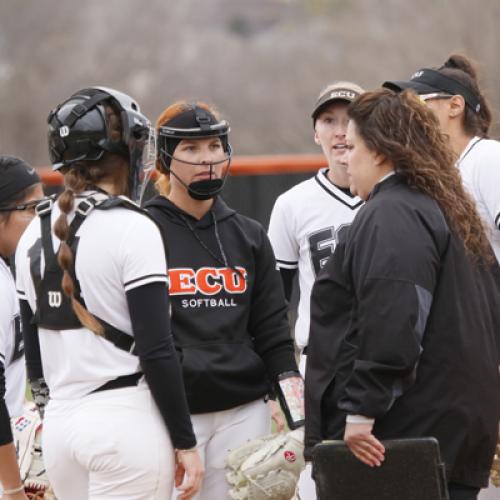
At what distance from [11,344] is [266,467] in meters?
1.14

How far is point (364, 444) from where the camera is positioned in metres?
3.88

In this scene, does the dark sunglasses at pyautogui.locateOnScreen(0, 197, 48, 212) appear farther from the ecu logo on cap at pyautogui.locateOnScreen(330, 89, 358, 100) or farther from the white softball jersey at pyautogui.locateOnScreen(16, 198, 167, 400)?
the ecu logo on cap at pyautogui.locateOnScreen(330, 89, 358, 100)

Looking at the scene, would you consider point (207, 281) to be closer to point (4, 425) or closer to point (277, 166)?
point (4, 425)

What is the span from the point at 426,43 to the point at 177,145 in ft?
78.3

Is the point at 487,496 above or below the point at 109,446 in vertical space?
below

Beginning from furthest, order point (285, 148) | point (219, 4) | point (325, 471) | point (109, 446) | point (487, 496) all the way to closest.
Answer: point (219, 4) → point (285, 148) → point (487, 496) → point (325, 471) → point (109, 446)

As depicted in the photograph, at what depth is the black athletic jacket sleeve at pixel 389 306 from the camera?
3.78m

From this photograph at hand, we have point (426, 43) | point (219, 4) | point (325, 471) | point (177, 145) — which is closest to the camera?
point (325, 471)

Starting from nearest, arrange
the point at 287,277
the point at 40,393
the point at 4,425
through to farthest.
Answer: the point at 4,425, the point at 40,393, the point at 287,277

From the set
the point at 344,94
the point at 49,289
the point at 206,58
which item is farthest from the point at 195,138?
the point at 206,58

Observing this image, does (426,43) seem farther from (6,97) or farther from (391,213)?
(391,213)

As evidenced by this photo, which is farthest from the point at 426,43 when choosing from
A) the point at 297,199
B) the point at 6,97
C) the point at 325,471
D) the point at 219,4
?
the point at 219,4

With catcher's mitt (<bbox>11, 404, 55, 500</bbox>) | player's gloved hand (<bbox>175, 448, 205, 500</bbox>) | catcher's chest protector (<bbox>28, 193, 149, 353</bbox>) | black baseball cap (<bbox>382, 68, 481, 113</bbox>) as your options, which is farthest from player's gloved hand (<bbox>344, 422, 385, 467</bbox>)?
black baseball cap (<bbox>382, 68, 481, 113</bbox>)

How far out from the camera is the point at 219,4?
56250 millimetres
